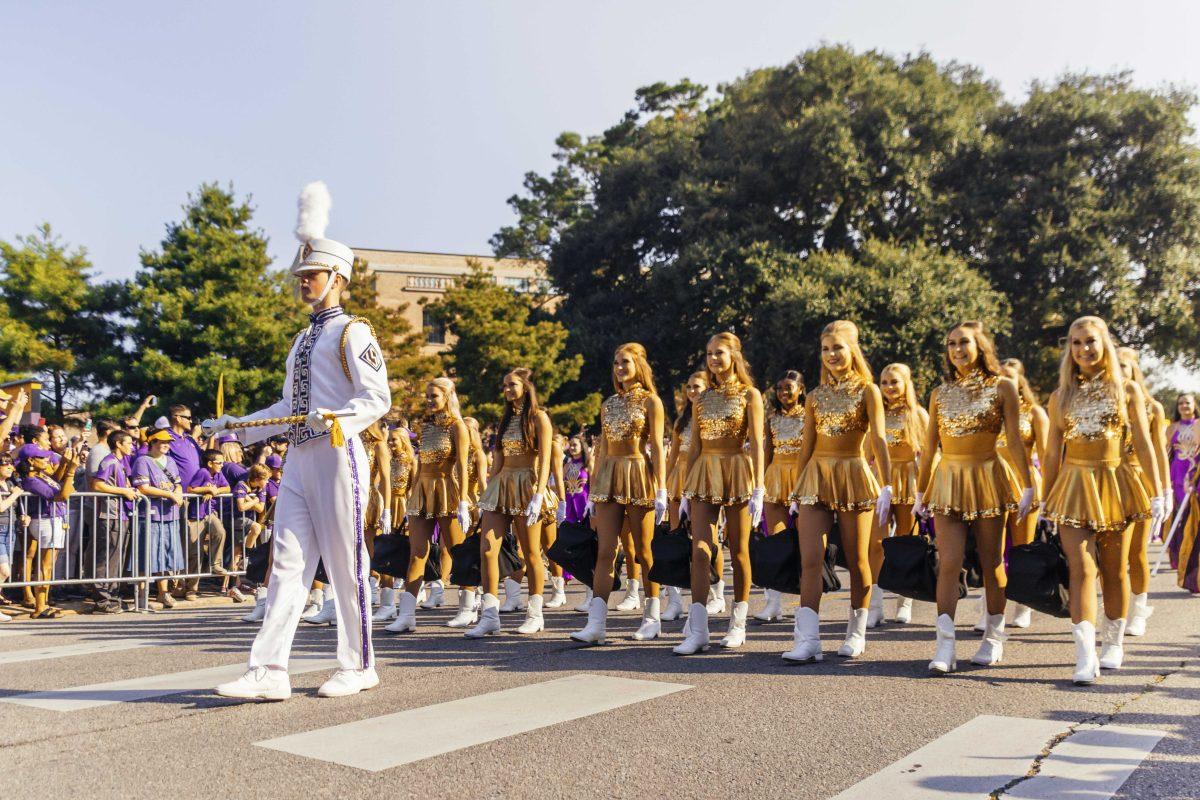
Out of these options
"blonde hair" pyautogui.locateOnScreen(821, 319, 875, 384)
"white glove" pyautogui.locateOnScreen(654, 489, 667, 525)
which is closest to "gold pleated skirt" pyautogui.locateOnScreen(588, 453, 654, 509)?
"white glove" pyautogui.locateOnScreen(654, 489, 667, 525)

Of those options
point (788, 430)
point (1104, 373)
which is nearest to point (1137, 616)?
point (1104, 373)

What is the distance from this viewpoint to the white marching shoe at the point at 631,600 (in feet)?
34.2

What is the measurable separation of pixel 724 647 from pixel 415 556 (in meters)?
2.95

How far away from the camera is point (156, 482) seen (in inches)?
454

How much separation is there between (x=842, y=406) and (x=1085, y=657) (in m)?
2.14

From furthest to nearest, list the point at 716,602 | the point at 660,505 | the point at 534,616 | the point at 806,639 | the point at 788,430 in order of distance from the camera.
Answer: the point at 716,602 < the point at 788,430 < the point at 534,616 < the point at 660,505 < the point at 806,639

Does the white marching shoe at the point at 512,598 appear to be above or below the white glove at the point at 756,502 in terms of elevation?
below

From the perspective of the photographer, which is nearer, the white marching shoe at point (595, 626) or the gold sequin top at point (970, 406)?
the gold sequin top at point (970, 406)

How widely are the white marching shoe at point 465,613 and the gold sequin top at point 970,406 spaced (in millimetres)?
4494

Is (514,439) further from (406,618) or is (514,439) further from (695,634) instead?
(695,634)

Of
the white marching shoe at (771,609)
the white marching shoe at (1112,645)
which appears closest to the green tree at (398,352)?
the white marching shoe at (771,609)

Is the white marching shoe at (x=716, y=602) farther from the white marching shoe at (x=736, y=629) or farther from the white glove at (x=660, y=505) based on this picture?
the white glove at (x=660, y=505)

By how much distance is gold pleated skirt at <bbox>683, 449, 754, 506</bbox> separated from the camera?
7395 mm

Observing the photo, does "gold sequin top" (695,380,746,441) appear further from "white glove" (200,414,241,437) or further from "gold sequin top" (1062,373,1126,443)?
"white glove" (200,414,241,437)
